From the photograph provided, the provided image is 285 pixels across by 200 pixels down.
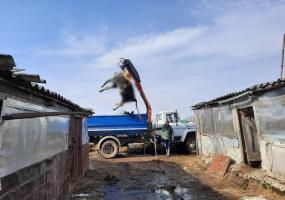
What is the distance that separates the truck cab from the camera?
2127 centimetres

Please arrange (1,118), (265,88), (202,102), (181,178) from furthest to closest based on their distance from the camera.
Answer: (202,102)
(181,178)
(265,88)
(1,118)

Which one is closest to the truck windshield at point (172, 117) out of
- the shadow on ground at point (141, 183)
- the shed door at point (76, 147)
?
the shadow on ground at point (141, 183)

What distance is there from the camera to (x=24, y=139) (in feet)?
17.6

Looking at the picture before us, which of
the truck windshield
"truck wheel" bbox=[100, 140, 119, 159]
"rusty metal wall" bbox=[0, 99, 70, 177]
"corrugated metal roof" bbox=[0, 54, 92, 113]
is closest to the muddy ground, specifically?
"truck wheel" bbox=[100, 140, 119, 159]

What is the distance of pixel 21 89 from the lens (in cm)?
511

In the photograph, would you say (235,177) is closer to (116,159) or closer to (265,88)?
(265,88)

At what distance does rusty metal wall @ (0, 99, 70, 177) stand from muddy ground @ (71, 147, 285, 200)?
3220 millimetres


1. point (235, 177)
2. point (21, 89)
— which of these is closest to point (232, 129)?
point (235, 177)

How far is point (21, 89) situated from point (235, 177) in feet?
27.8

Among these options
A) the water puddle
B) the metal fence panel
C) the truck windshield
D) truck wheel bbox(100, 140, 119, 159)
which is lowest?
the water puddle

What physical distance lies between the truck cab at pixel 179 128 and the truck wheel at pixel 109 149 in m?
2.64

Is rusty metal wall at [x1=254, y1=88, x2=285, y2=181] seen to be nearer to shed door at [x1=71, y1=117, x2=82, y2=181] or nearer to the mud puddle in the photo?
the mud puddle

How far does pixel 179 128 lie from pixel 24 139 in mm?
16449

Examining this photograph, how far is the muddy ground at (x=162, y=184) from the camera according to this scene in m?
9.94
